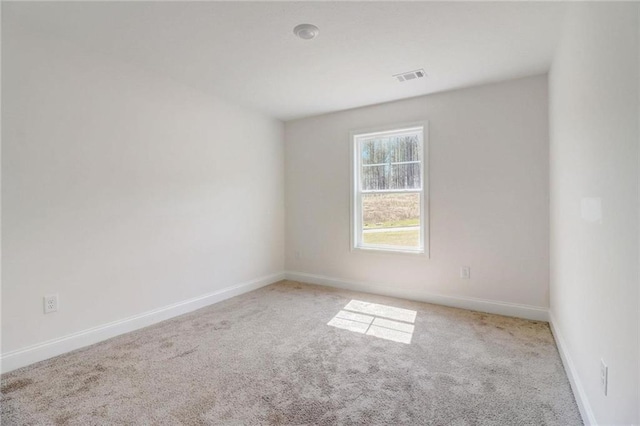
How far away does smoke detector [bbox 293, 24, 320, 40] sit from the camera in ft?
7.13

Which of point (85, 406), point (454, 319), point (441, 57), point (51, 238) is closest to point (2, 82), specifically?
point (51, 238)

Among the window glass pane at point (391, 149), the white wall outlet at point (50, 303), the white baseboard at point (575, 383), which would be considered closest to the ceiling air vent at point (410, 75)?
the window glass pane at point (391, 149)

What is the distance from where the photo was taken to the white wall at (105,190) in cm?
216

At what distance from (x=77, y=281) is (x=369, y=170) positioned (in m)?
3.25

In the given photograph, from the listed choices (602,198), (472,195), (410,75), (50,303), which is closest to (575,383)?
(602,198)

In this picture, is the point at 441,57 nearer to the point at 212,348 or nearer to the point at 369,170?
the point at 369,170

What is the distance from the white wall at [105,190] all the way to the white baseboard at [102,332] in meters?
0.06

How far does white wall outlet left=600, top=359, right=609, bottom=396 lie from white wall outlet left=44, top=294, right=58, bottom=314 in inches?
134

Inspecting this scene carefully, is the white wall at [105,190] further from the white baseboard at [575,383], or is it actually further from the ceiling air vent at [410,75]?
the white baseboard at [575,383]

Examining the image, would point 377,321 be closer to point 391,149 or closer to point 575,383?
point 575,383

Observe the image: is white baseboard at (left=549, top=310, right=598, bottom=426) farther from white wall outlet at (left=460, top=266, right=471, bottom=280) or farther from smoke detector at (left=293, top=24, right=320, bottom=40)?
smoke detector at (left=293, top=24, right=320, bottom=40)

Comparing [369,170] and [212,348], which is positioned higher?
[369,170]

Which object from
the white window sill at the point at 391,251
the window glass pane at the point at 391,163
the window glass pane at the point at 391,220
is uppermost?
the window glass pane at the point at 391,163

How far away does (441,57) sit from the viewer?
103 inches
